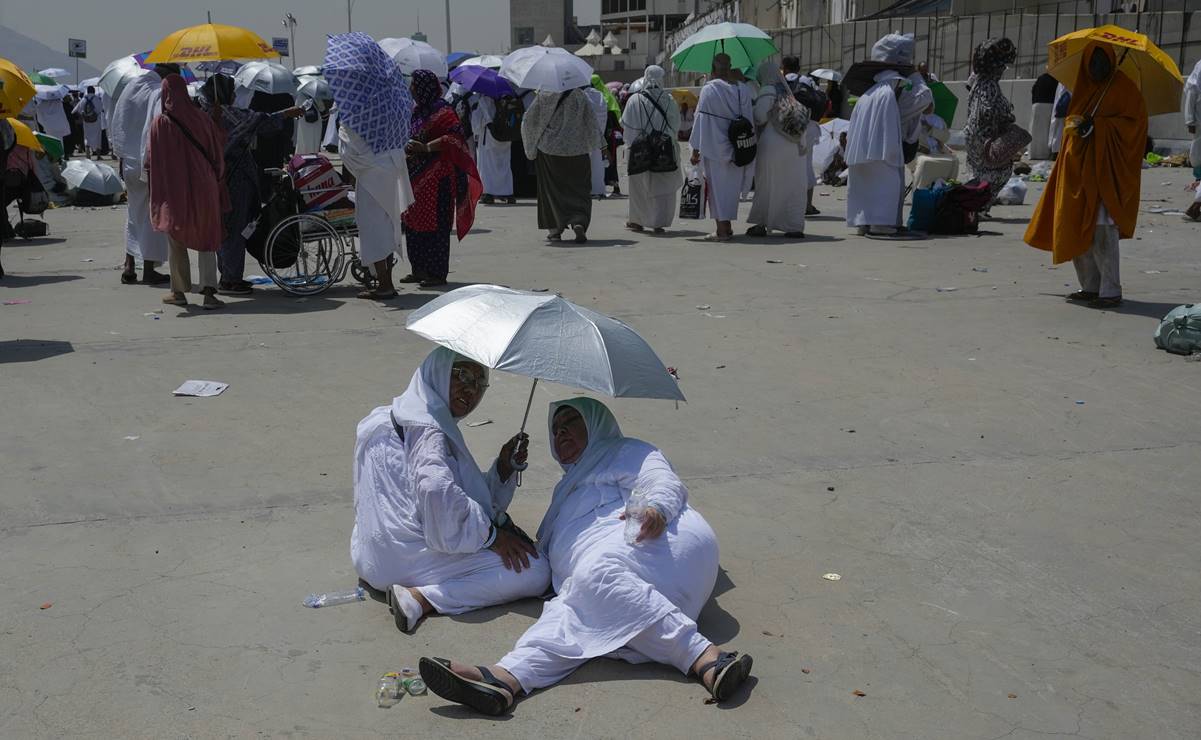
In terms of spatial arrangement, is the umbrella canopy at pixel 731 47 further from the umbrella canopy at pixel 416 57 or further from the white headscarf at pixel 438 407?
the white headscarf at pixel 438 407

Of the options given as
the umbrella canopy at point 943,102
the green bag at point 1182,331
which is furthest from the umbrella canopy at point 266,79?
the green bag at point 1182,331

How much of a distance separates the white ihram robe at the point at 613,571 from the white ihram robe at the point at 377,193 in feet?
18.0

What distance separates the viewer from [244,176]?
31.9 ft

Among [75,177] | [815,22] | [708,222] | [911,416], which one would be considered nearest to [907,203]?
[708,222]

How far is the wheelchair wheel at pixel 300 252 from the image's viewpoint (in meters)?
9.56

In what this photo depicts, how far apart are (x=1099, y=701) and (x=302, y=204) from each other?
7588mm

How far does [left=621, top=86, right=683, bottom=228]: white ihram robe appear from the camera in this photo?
525 inches

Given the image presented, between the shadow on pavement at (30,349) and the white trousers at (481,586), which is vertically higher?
the shadow on pavement at (30,349)

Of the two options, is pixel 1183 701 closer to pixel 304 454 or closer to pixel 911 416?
pixel 911 416

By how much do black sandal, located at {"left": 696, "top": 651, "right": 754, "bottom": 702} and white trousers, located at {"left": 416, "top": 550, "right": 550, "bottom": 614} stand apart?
692mm

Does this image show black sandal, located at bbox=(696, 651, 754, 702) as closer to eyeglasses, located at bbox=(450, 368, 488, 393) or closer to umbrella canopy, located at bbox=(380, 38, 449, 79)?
eyeglasses, located at bbox=(450, 368, 488, 393)

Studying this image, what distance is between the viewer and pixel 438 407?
4.05 metres

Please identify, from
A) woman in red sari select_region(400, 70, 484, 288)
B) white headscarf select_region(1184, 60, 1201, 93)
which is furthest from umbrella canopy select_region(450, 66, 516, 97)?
white headscarf select_region(1184, 60, 1201, 93)

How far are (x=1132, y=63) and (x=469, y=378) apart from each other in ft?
21.6
